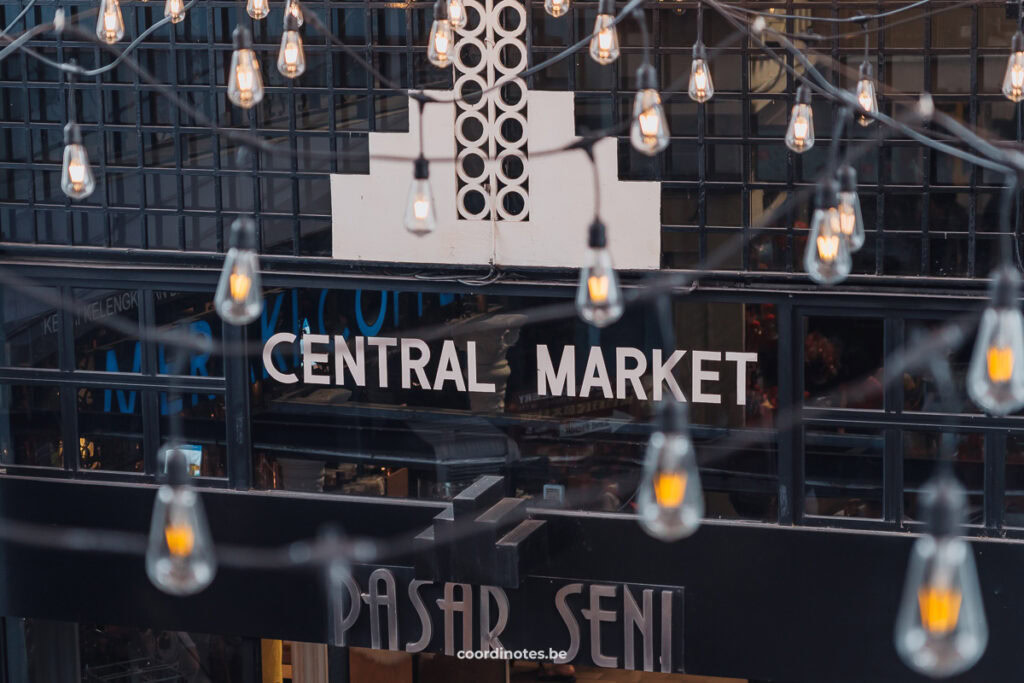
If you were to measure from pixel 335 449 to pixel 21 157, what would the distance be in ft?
11.5

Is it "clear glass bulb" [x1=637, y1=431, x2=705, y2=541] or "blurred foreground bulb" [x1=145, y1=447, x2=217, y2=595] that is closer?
"clear glass bulb" [x1=637, y1=431, x2=705, y2=541]

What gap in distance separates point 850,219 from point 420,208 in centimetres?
196

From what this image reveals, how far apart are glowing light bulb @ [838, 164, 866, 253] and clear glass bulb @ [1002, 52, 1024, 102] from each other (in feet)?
6.83

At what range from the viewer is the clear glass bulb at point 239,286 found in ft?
20.4

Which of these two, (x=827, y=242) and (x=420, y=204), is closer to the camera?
(x=827, y=242)

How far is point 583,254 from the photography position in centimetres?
1102

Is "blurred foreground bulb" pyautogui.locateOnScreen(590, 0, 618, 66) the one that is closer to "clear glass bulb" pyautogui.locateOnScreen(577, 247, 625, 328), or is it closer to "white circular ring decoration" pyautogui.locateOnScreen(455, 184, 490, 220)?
"clear glass bulb" pyautogui.locateOnScreen(577, 247, 625, 328)

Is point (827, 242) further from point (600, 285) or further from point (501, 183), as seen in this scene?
point (501, 183)

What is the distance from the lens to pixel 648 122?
684 cm

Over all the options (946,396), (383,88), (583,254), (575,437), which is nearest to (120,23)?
(383,88)

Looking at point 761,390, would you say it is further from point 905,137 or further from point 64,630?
point 64,630

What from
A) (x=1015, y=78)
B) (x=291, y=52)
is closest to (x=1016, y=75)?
(x=1015, y=78)

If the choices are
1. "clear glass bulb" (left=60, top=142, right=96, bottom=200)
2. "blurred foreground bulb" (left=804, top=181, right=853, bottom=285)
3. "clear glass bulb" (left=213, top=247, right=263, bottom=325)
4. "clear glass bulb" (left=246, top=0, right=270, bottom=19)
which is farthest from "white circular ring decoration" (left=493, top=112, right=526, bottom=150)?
"clear glass bulb" (left=213, top=247, right=263, bottom=325)

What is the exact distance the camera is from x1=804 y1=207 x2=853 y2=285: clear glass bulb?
620cm
